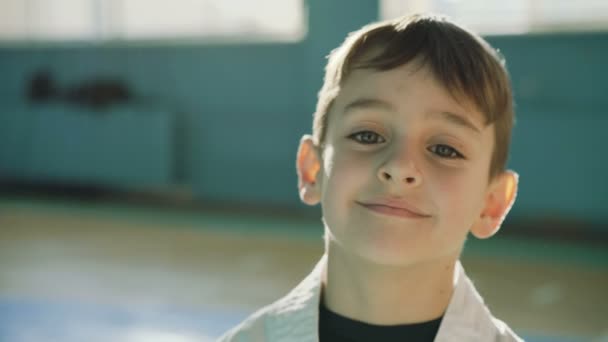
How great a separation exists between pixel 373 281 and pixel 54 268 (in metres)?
3.33

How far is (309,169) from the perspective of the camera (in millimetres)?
1317

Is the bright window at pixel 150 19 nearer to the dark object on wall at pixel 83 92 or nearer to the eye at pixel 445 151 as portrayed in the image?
the dark object on wall at pixel 83 92

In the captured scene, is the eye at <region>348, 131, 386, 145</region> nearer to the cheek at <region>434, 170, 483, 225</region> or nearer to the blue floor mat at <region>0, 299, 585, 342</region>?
the cheek at <region>434, 170, 483, 225</region>

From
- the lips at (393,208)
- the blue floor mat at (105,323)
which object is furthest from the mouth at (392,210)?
the blue floor mat at (105,323)

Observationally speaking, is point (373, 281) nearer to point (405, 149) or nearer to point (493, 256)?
point (405, 149)

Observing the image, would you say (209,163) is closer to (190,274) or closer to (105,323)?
(190,274)

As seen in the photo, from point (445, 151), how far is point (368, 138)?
10 cm

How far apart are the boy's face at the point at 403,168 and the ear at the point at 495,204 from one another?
6cm

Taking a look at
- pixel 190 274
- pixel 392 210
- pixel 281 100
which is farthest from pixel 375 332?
pixel 281 100

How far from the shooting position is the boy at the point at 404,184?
110 cm

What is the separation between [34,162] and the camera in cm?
651

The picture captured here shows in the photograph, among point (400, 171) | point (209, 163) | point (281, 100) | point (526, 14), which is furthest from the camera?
point (209, 163)

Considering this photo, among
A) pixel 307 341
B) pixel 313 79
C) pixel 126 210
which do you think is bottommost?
pixel 126 210

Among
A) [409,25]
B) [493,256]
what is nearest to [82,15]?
[493,256]
